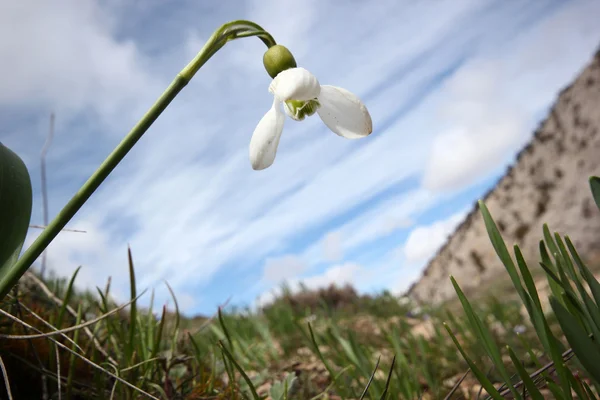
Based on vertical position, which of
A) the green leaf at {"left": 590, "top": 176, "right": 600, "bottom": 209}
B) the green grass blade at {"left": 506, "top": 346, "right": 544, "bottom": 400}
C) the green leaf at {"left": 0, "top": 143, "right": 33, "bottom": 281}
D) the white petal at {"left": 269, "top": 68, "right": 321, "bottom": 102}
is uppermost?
the green leaf at {"left": 0, "top": 143, "right": 33, "bottom": 281}

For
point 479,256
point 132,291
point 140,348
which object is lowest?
point 140,348

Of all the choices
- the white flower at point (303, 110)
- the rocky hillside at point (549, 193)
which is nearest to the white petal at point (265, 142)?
the white flower at point (303, 110)

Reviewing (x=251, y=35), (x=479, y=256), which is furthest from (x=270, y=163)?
(x=479, y=256)

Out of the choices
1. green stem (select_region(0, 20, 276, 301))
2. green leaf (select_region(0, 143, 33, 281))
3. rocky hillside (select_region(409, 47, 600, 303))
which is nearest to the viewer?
green stem (select_region(0, 20, 276, 301))

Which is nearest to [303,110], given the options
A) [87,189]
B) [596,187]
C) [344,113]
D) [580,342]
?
[344,113]

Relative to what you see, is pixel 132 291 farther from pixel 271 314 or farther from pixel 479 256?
pixel 479 256

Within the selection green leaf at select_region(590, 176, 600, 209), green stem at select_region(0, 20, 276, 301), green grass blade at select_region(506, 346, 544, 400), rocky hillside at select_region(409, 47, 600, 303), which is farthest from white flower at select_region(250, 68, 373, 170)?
rocky hillside at select_region(409, 47, 600, 303)

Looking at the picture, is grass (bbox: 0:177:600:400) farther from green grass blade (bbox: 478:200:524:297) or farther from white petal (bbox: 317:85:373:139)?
white petal (bbox: 317:85:373:139)

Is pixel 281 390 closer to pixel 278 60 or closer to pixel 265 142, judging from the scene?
pixel 265 142
